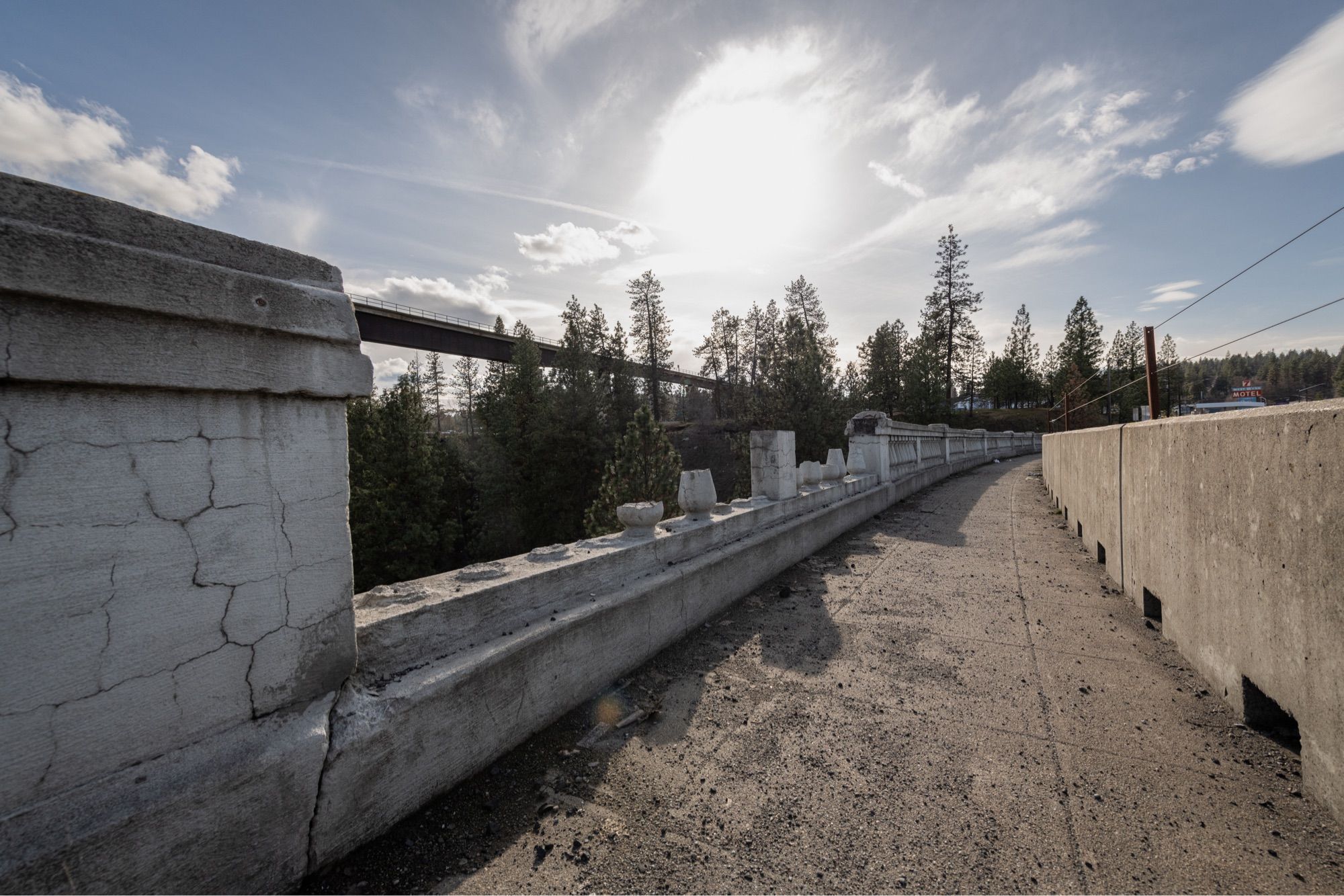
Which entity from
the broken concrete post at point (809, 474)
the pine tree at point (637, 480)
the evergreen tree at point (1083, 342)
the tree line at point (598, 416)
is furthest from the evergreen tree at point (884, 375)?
the broken concrete post at point (809, 474)

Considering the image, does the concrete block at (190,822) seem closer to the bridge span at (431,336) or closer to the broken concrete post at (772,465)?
the broken concrete post at (772,465)

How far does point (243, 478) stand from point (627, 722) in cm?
201

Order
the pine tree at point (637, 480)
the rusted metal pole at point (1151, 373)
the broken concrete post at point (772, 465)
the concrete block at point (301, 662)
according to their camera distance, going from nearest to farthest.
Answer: the concrete block at point (301, 662) < the rusted metal pole at point (1151, 373) < the broken concrete post at point (772, 465) < the pine tree at point (637, 480)

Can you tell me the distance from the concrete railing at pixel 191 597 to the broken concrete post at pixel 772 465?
12.5ft

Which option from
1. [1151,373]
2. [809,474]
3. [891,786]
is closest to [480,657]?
[891,786]

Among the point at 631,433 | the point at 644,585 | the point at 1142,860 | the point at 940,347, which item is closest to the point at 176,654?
the point at 644,585

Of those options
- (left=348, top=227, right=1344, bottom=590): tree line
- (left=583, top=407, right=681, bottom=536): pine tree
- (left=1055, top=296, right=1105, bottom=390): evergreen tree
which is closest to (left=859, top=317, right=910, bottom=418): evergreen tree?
(left=348, top=227, right=1344, bottom=590): tree line

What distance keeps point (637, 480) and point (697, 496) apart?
998 centimetres

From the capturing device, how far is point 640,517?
11.7 ft

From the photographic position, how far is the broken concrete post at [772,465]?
18.4 ft

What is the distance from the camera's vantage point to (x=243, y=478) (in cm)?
167

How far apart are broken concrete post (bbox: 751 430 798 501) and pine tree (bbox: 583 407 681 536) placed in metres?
7.71

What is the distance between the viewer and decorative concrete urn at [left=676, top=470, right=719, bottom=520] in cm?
432

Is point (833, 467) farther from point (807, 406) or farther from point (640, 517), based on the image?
point (807, 406)
